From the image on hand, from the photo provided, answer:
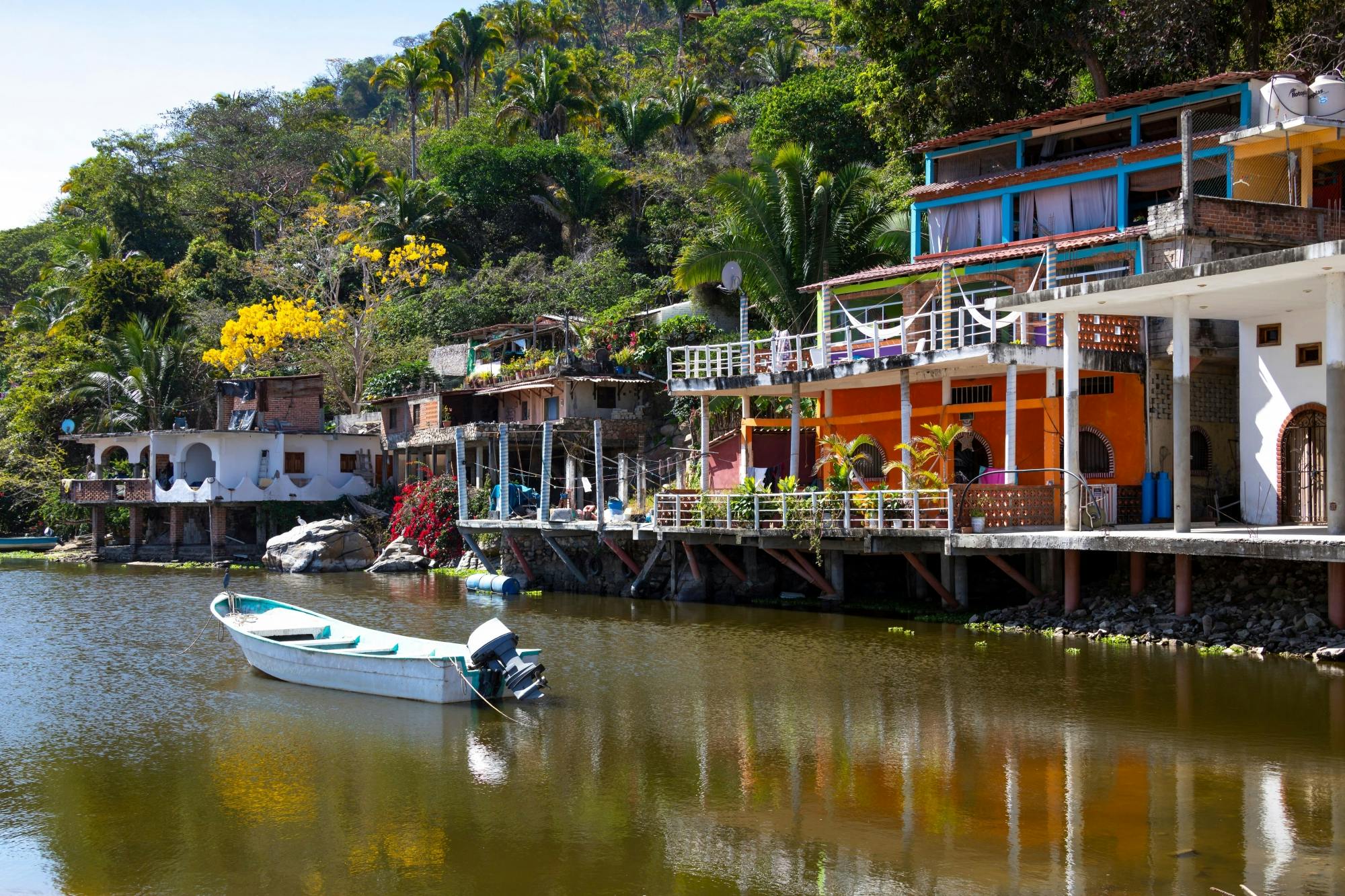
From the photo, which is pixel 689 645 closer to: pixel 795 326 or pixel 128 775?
pixel 128 775

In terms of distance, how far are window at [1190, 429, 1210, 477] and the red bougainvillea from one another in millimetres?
26848

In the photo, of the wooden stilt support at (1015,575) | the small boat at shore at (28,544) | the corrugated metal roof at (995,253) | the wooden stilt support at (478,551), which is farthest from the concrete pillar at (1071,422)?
the small boat at shore at (28,544)

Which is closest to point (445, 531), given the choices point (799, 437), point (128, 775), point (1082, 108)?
A: point (799, 437)

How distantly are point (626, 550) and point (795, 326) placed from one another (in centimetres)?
1052

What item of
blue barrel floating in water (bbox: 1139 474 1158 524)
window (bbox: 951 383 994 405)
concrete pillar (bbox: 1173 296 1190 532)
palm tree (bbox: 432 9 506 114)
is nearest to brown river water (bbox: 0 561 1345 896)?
concrete pillar (bbox: 1173 296 1190 532)

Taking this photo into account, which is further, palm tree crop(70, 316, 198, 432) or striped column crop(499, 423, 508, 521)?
palm tree crop(70, 316, 198, 432)

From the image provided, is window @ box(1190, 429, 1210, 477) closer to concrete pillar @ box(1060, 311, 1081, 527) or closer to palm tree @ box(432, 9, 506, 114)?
concrete pillar @ box(1060, 311, 1081, 527)

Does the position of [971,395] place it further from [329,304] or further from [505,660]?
[329,304]

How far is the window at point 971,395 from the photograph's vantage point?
29.5m

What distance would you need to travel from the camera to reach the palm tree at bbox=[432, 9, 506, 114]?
76250mm

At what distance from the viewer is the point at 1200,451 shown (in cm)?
2605

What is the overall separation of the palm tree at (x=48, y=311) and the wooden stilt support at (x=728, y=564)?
47.7 metres

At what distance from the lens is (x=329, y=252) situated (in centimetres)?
5772

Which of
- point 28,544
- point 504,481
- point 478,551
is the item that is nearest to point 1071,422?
point 504,481
